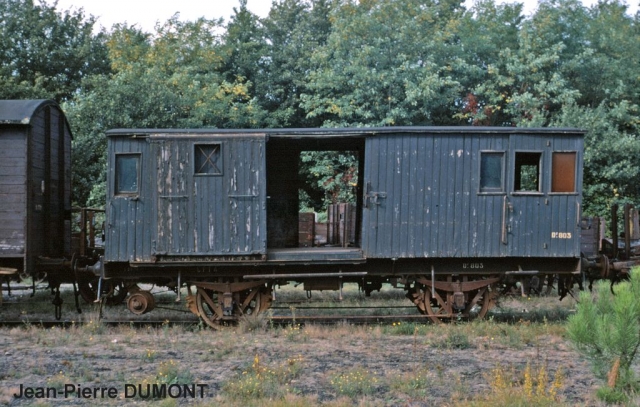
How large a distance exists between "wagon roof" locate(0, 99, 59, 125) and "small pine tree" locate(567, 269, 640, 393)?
10871 mm

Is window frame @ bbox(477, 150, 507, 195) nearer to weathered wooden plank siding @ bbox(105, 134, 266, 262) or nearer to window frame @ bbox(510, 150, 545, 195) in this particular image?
window frame @ bbox(510, 150, 545, 195)

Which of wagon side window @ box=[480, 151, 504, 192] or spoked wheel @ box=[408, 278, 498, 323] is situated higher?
wagon side window @ box=[480, 151, 504, 192]

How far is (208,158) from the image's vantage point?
12172 millimetres

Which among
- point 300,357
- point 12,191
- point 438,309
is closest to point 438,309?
point 438,309

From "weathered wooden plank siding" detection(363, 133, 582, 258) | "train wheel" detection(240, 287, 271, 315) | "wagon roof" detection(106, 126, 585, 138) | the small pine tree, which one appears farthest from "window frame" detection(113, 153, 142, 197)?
the small pine tree

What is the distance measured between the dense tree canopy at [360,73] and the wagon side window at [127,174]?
11.4 meters

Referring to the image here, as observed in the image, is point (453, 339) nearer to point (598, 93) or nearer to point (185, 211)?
point (185, 211)

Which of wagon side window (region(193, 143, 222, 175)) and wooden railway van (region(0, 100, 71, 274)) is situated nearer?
wagon side window (region(193, 143, 222, 175))

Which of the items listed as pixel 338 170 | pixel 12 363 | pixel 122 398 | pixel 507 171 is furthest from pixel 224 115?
pixel 122 398

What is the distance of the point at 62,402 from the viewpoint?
749 cm

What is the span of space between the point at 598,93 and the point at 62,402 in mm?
26873

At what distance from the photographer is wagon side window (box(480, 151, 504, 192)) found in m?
12.3

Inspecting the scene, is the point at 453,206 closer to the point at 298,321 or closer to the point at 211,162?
the point at 298,321

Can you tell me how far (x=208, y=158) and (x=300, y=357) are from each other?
455 cm
